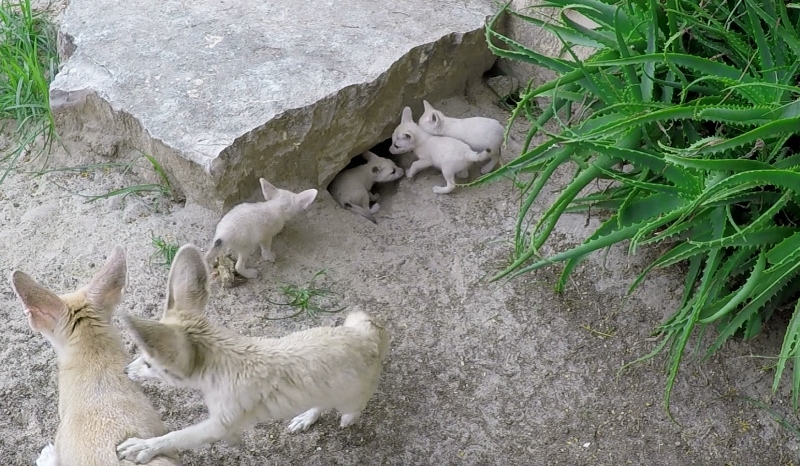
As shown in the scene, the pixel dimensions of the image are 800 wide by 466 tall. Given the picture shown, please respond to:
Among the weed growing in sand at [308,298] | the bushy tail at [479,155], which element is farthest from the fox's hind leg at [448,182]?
the weed growing in sand at [308,298]

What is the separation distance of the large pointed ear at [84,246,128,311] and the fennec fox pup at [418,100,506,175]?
1.97m

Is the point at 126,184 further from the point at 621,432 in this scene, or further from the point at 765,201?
the point at 765,201

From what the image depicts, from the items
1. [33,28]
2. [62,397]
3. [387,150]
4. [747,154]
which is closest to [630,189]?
[747,154]

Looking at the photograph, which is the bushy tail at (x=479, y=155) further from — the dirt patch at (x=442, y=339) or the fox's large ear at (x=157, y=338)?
the fox's large ear at (x=157, y=338)

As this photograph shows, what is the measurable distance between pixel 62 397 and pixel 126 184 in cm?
149

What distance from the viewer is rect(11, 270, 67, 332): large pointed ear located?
118 inches

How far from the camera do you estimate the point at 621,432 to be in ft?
11.4

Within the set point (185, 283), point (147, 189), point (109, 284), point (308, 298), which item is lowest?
point (308, 298)

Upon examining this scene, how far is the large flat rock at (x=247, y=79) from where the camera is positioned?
4.08 meters

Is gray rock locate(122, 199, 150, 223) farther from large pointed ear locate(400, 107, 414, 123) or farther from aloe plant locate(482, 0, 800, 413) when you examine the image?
aloe plant locate(482, 0, 800, 413)

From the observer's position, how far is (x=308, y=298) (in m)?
3.95

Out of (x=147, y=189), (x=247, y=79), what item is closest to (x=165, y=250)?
(x=147, y=189)

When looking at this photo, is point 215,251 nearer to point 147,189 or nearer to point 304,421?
point 147,189

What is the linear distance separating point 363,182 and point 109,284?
171 cm
